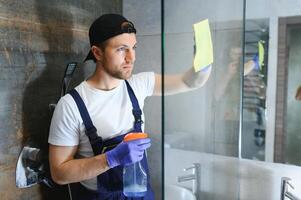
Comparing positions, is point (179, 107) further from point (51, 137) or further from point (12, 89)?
point (12, 89)

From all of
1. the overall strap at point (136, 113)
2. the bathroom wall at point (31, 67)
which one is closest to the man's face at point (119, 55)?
the overall strap at point (136, 113)

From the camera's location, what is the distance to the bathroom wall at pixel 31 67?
1.05 m

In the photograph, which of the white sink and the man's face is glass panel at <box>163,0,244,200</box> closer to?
the white sink

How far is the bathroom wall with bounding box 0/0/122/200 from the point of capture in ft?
3.46

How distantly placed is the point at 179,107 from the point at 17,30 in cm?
67

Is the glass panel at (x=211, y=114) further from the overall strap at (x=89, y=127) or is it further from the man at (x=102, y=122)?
the overall strap at (x=89, y=127)

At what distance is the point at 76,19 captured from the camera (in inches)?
53.5

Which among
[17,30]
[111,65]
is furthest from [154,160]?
[17,30]

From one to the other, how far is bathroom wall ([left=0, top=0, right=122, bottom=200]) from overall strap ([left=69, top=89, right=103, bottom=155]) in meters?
0.22

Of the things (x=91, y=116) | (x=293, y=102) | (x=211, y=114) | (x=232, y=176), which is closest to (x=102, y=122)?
(x=91, y=116)

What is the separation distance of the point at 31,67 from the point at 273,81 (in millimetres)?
1101

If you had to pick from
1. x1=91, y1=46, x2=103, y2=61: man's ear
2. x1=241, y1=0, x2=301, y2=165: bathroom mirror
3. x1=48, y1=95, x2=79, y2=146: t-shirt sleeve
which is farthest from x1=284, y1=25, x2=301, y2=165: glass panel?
x1=48, y1=95, x2=79, y2=146: t-shirt sleeve

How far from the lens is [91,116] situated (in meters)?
1.07

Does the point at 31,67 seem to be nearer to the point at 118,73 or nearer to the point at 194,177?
the point at 118,73
